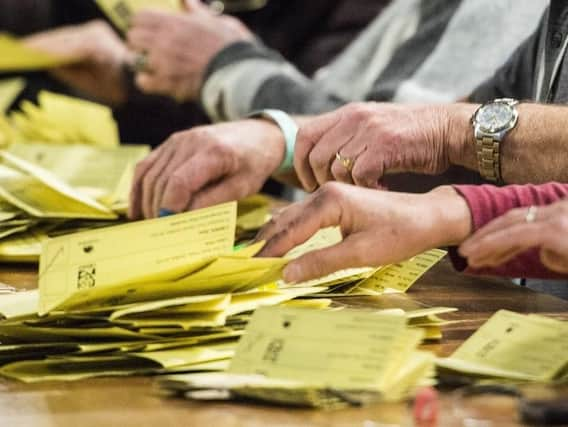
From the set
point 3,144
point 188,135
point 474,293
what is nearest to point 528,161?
point 474,293

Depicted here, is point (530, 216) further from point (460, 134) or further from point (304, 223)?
point (460, 134)

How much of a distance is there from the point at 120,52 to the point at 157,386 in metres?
2.50

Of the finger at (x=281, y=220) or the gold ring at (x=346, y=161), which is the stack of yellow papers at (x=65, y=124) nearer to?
the gold ring at (x=346, y=161)

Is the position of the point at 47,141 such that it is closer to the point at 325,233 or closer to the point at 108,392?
the point at 325,233

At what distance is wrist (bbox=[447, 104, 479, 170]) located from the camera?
140 cm

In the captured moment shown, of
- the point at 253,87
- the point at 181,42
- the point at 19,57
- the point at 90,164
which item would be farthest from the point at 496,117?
the point at 19,57

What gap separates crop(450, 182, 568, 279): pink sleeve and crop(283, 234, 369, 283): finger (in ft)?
0.35

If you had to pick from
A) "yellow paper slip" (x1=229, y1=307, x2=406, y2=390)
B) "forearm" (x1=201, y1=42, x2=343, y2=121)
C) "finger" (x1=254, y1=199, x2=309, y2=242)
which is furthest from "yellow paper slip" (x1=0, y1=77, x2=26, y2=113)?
"yellow paper slip" (x1=229, y1=307, x2=406, y2=390)

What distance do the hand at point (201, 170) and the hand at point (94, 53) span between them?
1657 mm

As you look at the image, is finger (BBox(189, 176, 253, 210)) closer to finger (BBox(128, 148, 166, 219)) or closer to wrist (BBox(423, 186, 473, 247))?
finger (BBox(128, 148, 166, 219))

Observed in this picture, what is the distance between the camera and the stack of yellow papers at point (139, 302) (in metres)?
0.99

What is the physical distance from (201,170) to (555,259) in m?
0.78

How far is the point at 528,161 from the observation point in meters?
1.36

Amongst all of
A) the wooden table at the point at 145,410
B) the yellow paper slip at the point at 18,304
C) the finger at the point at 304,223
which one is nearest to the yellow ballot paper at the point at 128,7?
the yellow paper slip at the point at 18,304
